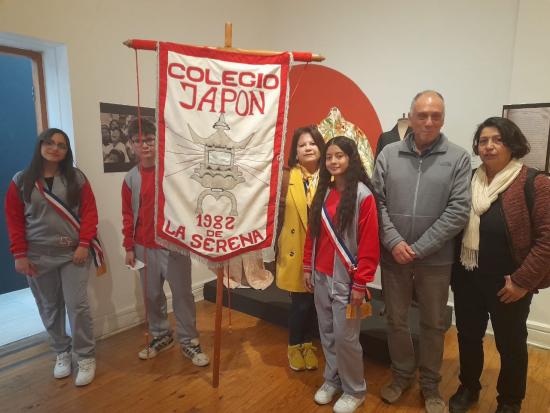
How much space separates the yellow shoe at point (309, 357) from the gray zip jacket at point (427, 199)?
94 centimetres

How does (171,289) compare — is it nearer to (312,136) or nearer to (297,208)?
(297,208)

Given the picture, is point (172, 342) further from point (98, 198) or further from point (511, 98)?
point (511, 98)

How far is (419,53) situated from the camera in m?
3.01

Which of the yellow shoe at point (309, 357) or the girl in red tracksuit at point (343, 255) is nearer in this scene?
the girl in red tracksuit at point (343, 255)

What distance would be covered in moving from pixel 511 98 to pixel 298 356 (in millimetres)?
2247

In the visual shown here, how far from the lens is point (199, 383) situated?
87.9 inches

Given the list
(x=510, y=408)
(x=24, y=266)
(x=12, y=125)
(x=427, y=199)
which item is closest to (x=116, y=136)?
(x=24, y=266)

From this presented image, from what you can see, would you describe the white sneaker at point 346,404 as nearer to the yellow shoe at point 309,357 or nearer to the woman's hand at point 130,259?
the yellow shoe at point 309,357

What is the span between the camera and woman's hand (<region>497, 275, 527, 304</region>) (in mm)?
1675

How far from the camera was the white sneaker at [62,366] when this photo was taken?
2271mm

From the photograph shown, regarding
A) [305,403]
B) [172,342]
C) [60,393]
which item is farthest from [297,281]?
[60,393]

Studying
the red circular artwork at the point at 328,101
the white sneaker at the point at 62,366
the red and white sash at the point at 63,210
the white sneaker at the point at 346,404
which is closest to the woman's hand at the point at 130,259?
the red and white sash at the point at 63,210

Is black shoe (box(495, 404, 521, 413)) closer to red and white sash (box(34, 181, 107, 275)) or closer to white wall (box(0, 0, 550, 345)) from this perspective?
white wall (box(0, 0, 550, 345))

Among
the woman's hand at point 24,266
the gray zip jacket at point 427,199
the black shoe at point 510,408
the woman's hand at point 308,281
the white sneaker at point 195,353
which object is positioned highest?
the gray zip jacket at point 427,199
